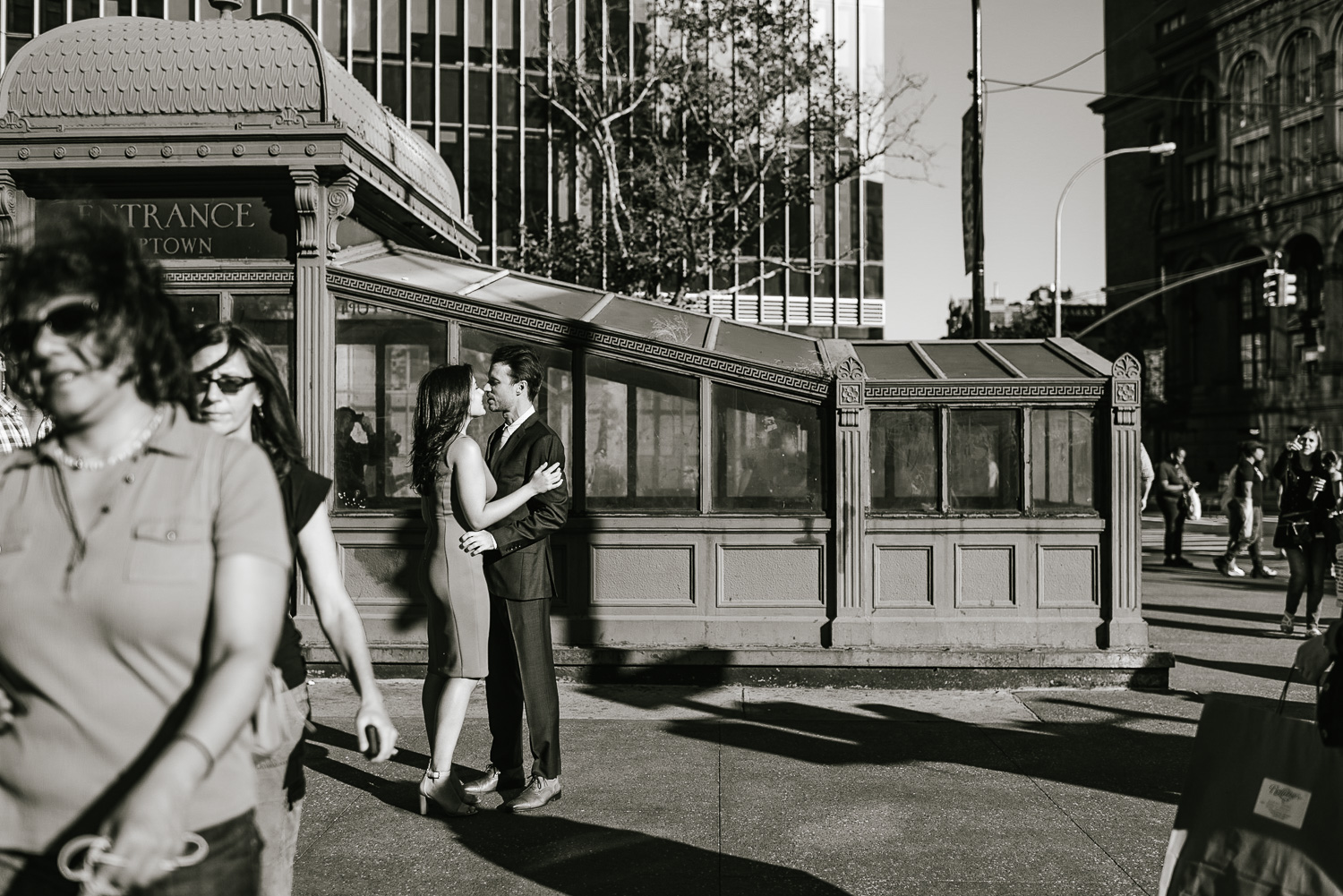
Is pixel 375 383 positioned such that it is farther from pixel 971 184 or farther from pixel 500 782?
pixel 971 184

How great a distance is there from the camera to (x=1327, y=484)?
10.8m

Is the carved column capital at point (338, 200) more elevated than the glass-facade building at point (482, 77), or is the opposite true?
the glass-facade building at point (482, 77)

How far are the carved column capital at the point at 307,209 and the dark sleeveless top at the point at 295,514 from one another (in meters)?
5.62

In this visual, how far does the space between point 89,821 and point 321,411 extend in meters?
6.61

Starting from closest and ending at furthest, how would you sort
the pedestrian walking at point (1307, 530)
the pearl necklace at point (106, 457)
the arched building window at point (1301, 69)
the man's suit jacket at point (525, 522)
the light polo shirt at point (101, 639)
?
the light polo shirt at point (101, 639)
the pearl necklace at point (106, 457)
the man's suit jacket at point (525, 522)
the pedestrian walking at point (1307, 530)
the arched building window at point (1301, 69)

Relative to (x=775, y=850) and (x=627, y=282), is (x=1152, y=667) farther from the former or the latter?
(x=627, y=282)

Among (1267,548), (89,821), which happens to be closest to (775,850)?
(89,821)

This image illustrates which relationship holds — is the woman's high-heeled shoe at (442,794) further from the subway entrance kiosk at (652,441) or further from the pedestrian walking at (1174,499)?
the pedestrian walking at (1174,499)

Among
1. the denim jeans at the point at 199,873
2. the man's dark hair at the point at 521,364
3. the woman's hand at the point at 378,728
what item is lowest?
the denim jeans at the point at 199,873

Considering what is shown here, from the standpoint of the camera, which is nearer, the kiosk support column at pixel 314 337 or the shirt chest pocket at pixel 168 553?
the shirt chest pocket at pixel 168 553

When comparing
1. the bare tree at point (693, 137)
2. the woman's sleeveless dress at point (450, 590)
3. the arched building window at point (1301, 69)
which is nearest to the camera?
the woman's sleeveless dress at point (450, 590)

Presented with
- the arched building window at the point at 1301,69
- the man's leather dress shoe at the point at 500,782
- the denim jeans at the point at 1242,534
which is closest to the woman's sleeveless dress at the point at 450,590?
the man's leather dress shoe at the point at 500,782

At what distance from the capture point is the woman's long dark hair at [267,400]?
293 cm

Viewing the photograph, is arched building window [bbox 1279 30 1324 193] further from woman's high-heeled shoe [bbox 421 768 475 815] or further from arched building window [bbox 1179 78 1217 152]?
woman's high-heeled shoe [bbox 421 768 475 815]
